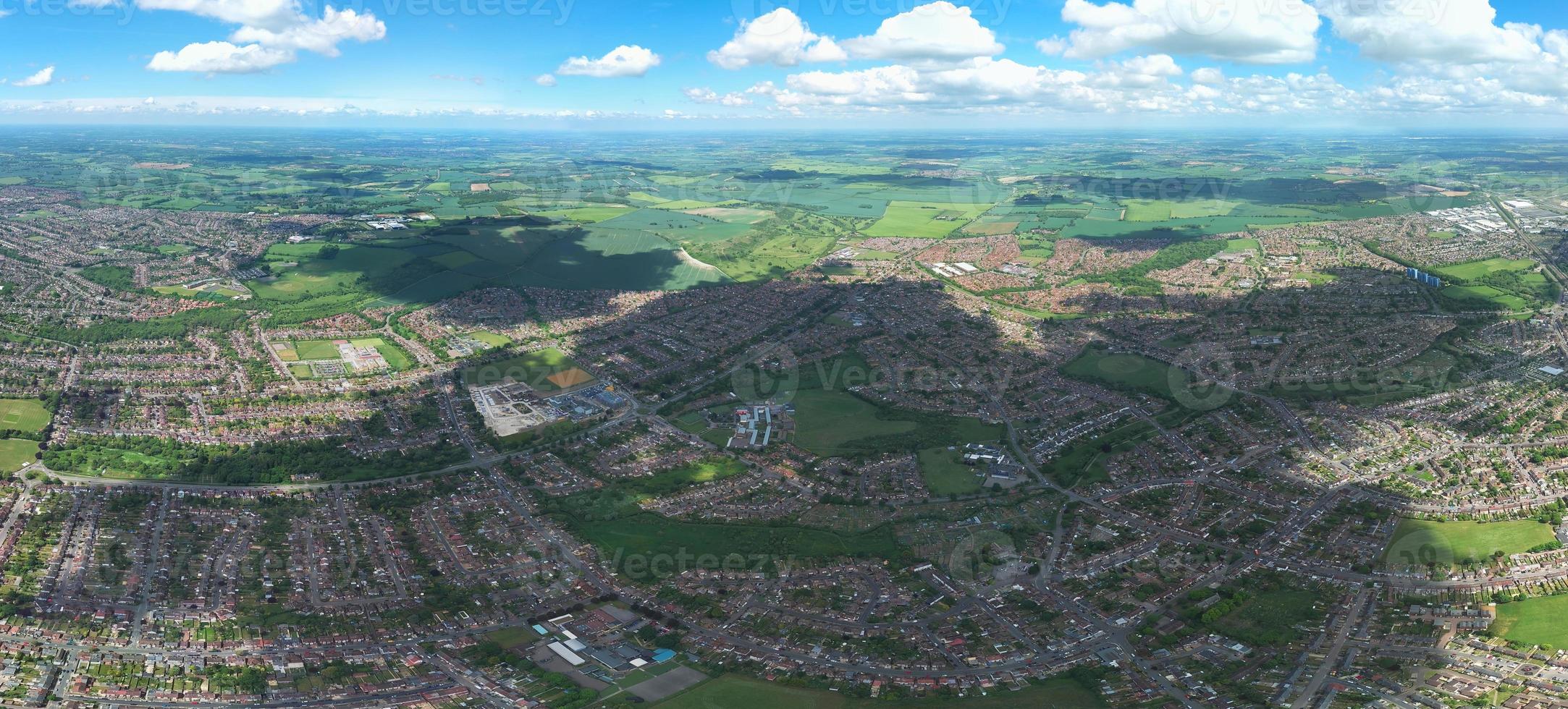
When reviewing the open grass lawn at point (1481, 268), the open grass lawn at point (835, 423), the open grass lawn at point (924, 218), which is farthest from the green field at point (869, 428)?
the open grass lawn at point (924, 218)

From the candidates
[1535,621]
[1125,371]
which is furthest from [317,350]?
[1535,621]

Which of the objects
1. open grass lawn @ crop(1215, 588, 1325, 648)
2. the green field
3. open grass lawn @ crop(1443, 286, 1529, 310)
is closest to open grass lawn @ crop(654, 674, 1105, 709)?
open grass lawn @ crop(1215, 588, 1325, 648)

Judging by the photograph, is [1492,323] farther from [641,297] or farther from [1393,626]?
[641,297]

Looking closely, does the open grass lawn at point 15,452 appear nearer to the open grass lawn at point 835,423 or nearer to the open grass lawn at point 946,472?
the open grass lawn at point 835,423

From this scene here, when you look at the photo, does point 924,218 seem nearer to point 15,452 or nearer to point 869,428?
point 869,428

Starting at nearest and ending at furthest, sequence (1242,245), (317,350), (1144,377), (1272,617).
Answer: (1272,617) → (1144,377) → (317,350) → (1242,245)

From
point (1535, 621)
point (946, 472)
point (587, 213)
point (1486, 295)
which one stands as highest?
point (587, 213)
